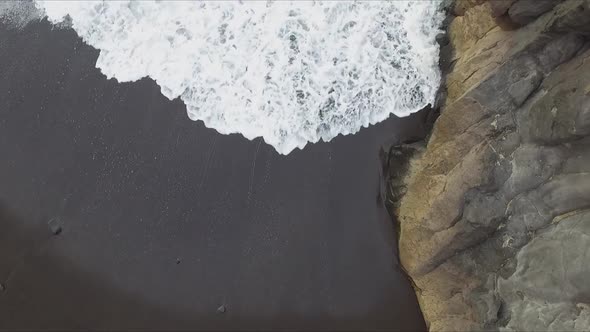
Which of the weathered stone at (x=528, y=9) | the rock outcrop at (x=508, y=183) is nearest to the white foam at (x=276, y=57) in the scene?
the rock outcrop at (x=508, y=183)

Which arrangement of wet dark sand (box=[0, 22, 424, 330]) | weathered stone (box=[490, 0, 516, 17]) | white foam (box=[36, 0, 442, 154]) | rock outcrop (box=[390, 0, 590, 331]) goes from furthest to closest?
white foam (box=[36, 0, 442, 154]) < wet dark sand (box=[0, 22, 424, 330]) < weathered stone (box=[490, 0, 516, 17]) < rock outcrop (box=[390, 0, 590, 331])

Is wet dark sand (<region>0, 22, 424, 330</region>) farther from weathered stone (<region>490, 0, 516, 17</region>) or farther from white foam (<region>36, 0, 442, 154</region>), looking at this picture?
weathered stone (<region>490, 0, 516, 17</region>)

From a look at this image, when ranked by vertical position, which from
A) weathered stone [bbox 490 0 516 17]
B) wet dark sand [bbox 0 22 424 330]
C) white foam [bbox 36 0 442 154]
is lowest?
wet dark sand [bbox 0 22 424 330]

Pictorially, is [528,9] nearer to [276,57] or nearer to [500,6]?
[500,6]

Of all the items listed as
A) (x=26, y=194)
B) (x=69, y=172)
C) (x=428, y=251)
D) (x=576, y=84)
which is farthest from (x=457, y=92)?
(x=26, y=194)

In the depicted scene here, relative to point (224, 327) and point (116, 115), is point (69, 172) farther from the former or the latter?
point (224, 327)

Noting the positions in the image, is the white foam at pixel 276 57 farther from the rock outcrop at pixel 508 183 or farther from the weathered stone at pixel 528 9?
the weathered stone at pixel 528 9

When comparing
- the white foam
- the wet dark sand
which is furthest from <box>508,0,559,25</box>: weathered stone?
the wet dark sand
